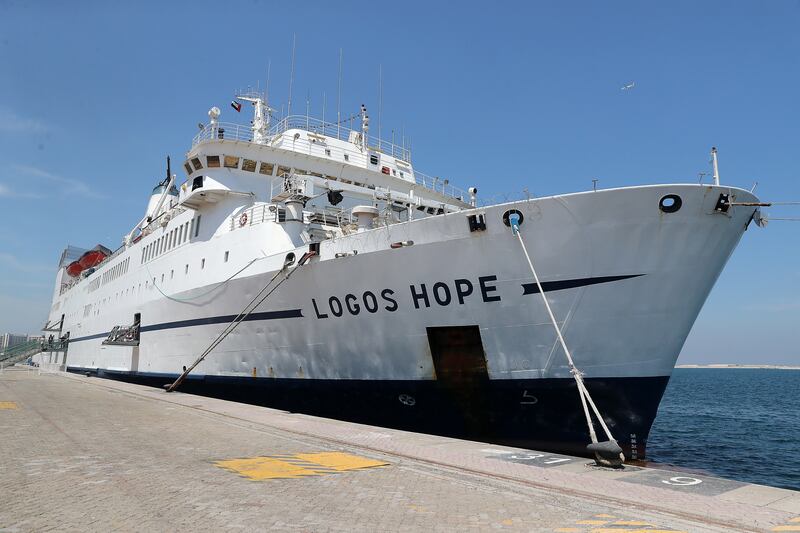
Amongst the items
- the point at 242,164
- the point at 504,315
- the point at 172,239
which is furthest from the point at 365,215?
the point at 172,239

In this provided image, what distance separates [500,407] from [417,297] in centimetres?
264

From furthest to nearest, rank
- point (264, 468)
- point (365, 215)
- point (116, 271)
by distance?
point (116, 271) < point (365, 215) < point (264, 468)

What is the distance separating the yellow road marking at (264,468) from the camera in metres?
5.99

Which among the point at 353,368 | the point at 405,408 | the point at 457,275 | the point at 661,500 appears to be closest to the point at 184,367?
the point at 353,368

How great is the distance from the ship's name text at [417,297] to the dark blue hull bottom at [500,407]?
5.25 feet

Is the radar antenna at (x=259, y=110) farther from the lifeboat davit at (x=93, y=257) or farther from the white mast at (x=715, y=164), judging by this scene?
the lifeboat davit at (x=93, y=257)

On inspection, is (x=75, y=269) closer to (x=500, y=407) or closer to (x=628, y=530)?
(x=500, y=407)

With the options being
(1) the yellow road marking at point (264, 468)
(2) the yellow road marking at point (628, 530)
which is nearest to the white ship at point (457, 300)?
(1) the yellow road marking at point (264, 468)

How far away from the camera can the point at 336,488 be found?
5.48 m

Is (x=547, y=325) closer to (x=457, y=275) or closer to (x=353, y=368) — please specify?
(x=457, y=275)

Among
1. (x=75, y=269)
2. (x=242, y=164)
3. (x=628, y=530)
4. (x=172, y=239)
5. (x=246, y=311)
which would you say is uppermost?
(x=75, y=269)

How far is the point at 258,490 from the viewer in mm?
5328

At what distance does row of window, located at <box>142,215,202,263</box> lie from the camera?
17469 millimetres

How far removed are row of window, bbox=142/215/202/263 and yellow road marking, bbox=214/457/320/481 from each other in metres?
12.0
